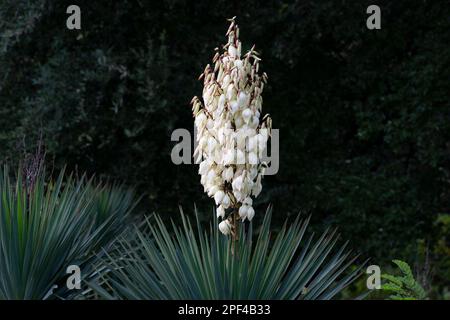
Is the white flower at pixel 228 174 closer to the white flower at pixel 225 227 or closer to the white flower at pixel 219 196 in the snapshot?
the white flower at pixel 219 196

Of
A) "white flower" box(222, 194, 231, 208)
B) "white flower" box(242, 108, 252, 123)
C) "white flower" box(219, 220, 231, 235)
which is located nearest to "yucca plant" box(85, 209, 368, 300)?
"white flower" box(219, 220, 231, 235)

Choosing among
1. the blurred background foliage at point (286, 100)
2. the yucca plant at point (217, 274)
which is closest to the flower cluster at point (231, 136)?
the yucca plant at point (217, 274)

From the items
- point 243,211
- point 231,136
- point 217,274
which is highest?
point 231,136

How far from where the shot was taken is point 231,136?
381 centimetres

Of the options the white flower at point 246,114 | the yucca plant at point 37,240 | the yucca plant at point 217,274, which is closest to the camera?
the yucca plant at point 217,274

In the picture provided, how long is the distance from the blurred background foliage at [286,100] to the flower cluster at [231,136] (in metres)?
3.45

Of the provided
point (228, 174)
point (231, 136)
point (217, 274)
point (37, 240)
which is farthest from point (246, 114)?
point (37, 240)

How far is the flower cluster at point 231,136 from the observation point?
384cm

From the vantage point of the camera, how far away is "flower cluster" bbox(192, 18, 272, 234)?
12.6 ft

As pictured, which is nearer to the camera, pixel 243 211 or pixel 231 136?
pixel 231 136

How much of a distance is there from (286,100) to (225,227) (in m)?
4.26

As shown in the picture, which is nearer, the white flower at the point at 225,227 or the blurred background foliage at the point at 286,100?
the white flower at the point at 225,227

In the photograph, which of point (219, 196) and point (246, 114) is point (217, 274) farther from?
point (246, 114)
